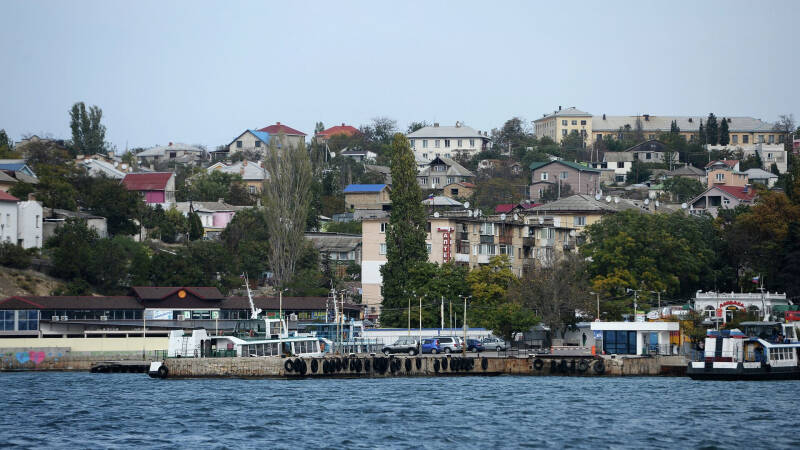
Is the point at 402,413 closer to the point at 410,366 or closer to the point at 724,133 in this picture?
the point at 410,366

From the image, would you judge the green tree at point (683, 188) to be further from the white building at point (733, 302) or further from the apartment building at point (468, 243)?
the white building at point (733, 302)

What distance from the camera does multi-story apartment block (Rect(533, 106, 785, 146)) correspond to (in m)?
178

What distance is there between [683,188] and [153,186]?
62.6 meters

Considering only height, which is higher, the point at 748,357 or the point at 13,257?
the point at 13,257

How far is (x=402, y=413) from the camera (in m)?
50.0

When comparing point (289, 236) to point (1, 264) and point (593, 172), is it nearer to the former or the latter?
point (1, 264)

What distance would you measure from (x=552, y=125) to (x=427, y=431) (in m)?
147

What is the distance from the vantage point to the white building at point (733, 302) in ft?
279

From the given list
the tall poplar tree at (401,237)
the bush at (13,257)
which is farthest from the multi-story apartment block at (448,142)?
the bush at (13,257)

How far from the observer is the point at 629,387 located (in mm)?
61344

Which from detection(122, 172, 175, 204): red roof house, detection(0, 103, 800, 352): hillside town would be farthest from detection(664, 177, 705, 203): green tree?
detection(122, 172, 175, 204): red roof house

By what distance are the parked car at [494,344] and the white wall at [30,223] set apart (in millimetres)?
42414

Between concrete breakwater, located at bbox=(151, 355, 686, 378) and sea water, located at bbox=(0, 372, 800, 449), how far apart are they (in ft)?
2.64

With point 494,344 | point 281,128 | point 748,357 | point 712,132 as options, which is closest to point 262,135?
point 281,128
